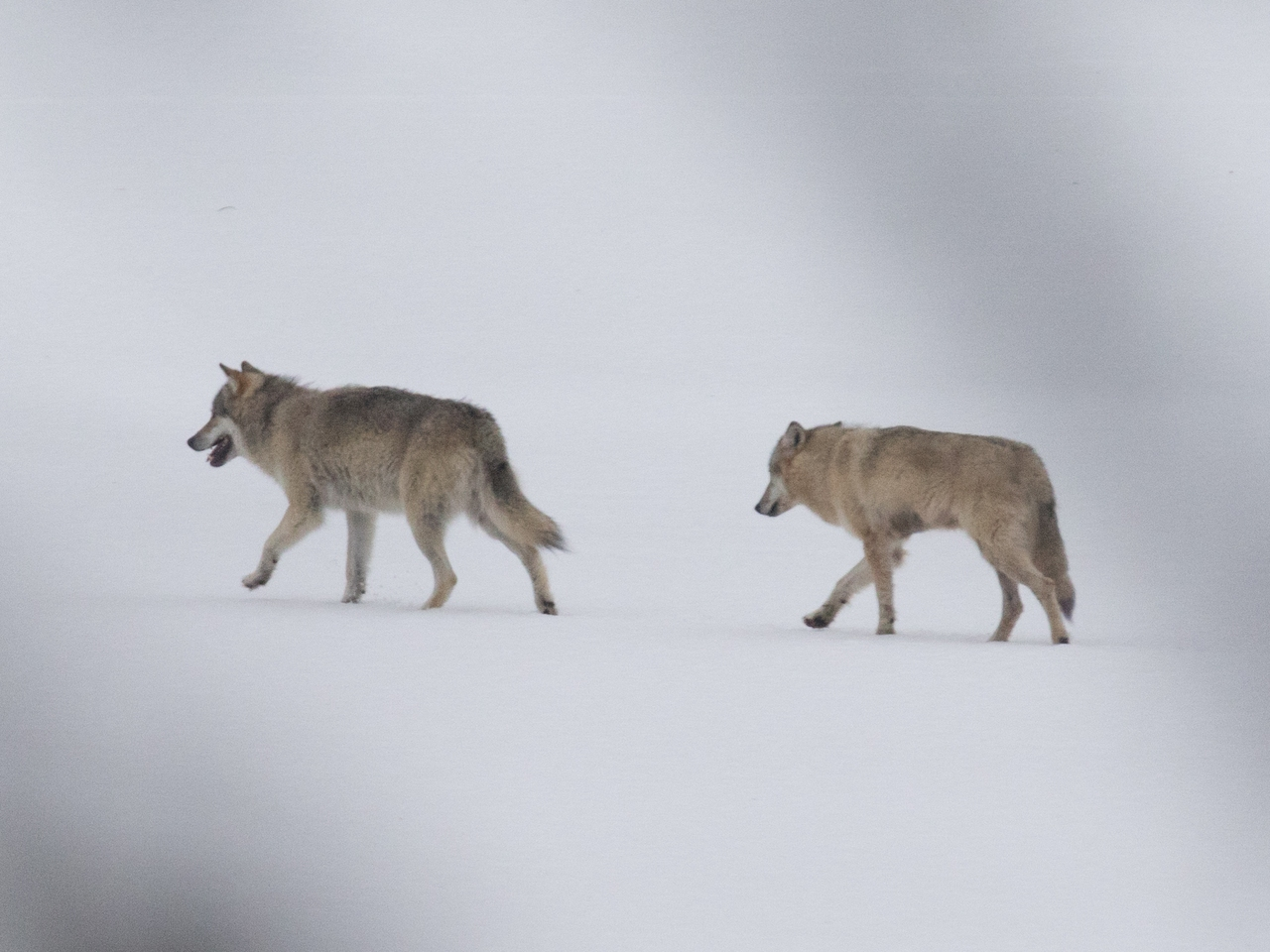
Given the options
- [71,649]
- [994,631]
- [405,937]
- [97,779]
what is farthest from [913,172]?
[994,631]

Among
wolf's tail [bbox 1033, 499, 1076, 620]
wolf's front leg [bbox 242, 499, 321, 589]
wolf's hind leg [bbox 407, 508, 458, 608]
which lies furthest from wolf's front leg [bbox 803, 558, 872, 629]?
wolf's front leg [bbox 242, 499, 321, 589]

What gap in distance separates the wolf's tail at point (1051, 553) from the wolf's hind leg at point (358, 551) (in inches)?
127

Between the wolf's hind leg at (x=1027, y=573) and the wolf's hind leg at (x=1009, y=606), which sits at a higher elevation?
the wolf's hind leg at (x=1027, y=573)

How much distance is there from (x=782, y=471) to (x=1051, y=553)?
1.80 metres

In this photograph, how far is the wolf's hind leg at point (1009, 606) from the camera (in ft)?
22.4

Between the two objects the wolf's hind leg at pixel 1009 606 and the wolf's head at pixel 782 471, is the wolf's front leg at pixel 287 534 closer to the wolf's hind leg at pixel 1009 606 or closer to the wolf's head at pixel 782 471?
the wolf's head at pixel 782 471

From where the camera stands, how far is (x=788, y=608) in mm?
7609

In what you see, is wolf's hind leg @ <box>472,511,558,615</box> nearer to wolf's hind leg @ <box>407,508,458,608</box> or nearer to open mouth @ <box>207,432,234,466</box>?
wolf's hind leg @ <box>407,508,458,608</box>

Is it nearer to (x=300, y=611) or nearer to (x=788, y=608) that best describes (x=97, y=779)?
(x=300, y=611)

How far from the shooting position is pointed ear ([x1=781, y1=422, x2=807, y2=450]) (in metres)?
7.62

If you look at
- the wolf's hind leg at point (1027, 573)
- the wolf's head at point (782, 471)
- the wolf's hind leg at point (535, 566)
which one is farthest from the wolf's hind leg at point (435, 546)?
the wolf's hind leg at point (1027, 573)

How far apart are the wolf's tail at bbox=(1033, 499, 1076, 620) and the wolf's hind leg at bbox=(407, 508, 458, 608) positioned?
2647 millimetres

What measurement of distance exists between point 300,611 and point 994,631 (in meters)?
3.05

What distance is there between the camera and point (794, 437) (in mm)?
7668
